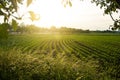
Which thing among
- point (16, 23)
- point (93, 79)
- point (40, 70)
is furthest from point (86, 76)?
point (16, 23)

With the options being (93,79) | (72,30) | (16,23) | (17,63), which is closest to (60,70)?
(93,79)

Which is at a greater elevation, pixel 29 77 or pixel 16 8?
pixel 16 8

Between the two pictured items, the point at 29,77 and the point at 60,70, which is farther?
the point at 60,70

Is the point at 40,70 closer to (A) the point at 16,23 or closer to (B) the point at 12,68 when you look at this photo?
(B) the point at 12,68

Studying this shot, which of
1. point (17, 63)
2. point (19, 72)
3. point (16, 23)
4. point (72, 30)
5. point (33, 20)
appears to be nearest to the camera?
point (33, 20)

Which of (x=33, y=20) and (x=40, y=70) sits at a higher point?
(x=33, y=20)

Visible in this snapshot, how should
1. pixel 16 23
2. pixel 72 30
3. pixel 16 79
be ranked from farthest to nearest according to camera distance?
pixel 72 30 → pixel 16 79 → pixel 16 23

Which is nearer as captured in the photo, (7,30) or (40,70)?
(7,30)

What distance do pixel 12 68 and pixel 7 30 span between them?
667cm

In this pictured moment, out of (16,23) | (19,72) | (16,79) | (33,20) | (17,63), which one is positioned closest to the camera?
(33,20)

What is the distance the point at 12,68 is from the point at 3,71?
375 millimetres

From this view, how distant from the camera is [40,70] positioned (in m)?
7.38

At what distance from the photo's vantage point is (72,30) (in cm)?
19475

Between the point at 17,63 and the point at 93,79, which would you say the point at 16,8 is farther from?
the point at 17,63
